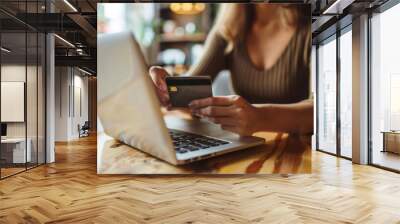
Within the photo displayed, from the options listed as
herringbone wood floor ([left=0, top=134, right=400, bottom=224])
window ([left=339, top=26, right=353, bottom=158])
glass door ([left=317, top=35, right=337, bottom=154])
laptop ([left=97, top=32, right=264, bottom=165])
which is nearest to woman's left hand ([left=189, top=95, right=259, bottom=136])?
laptop ([left=97, top=32, right=264, bottom=165])

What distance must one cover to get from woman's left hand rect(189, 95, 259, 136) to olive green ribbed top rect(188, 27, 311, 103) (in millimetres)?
150

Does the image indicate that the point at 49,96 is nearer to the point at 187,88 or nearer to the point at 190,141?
the point at 187,88

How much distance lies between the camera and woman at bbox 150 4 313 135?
5.69 meters

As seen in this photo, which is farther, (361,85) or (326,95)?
(326,95)

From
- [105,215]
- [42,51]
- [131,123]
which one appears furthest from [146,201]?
[42,51]

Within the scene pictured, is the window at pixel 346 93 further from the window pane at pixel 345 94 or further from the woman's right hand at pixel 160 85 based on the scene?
the woman's right hand at pixel 160 85

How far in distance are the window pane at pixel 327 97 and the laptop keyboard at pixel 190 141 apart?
5.00 m

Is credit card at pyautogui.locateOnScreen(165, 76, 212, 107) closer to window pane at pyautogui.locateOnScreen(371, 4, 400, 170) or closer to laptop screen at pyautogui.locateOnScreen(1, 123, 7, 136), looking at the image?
laptop screen at pyautogui.locateOnScreen(1, 123, 7, 136)

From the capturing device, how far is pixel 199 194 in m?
4.85

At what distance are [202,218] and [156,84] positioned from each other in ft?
8.08

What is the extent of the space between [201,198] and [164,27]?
2.63 metres

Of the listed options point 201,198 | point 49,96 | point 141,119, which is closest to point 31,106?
point 49,96

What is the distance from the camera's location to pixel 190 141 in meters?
5.57

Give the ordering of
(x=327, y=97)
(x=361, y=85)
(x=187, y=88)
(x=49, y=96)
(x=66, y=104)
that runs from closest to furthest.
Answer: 1. (x=187, y=88)
2. (x=361, y=85)
3. (x=49, y=96)
4. (x=327, y=97)
5. (x=66, y=104)
